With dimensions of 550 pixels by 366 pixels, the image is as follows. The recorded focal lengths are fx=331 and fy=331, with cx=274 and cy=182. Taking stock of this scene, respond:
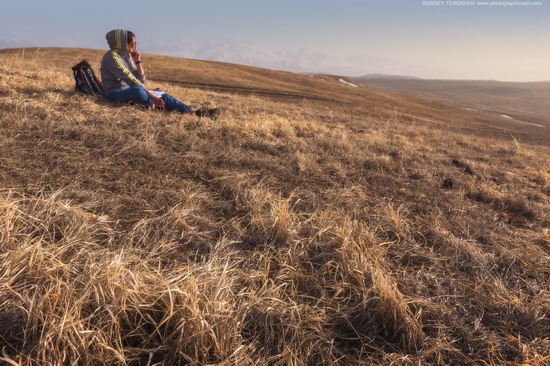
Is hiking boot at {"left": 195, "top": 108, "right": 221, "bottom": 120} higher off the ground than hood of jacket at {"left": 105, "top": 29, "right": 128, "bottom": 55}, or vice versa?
hood of jacket at {"left": 105, "top": 29, "right": 128, "bottom": 55}

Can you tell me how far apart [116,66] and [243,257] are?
195 inches

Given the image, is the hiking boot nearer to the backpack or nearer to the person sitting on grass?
the person sitting on grass

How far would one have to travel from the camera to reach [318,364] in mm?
1674

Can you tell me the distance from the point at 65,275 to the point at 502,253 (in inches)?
124

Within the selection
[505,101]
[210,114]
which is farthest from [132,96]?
[505,101]

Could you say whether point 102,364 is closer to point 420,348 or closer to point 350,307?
point 350,307

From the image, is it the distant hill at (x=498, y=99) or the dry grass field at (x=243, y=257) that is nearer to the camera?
the dry grass field at (x=243, y=257)

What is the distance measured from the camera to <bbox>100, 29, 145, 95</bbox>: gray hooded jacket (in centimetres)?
571

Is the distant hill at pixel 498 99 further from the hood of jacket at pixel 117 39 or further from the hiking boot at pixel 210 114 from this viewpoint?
the hood of jacket at pixel 117 39

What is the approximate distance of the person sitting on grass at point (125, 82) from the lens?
5.61 metres

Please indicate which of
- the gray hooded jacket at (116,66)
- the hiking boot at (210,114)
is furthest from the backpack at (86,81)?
the hiking boot at (210,114)

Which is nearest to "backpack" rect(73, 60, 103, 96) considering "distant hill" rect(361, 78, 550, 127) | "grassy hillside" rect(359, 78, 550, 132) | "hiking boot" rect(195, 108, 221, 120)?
"hiking boot" rect(195, 108, 221, 120)

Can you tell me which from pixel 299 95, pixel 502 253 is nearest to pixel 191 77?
pixel 299 95

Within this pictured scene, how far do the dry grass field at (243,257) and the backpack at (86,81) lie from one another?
1.83 metres
